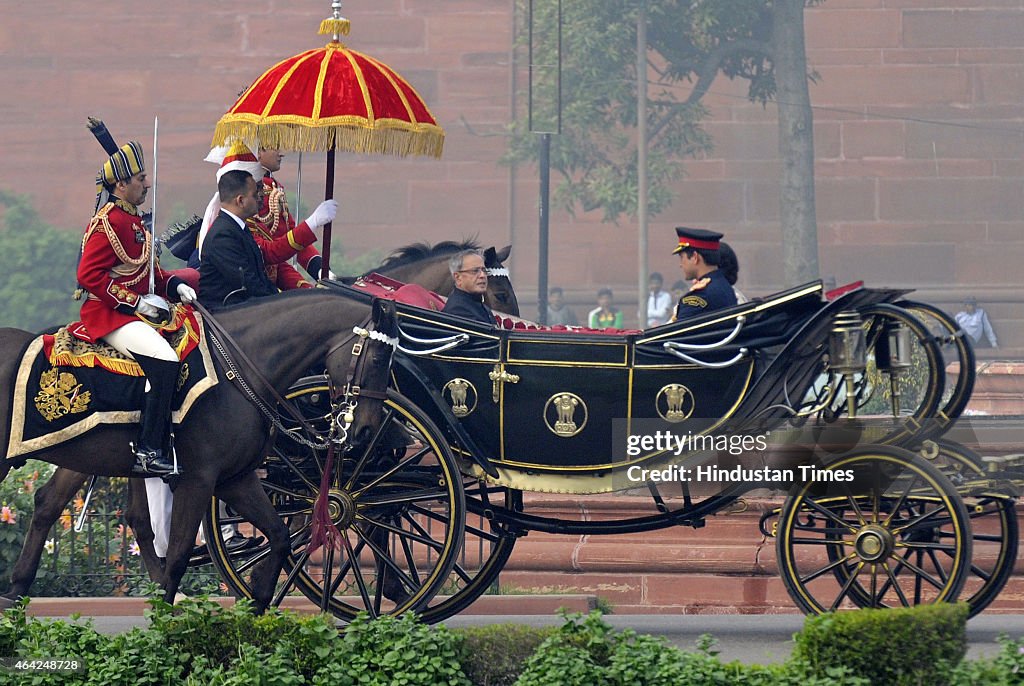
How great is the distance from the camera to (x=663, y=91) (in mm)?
35156

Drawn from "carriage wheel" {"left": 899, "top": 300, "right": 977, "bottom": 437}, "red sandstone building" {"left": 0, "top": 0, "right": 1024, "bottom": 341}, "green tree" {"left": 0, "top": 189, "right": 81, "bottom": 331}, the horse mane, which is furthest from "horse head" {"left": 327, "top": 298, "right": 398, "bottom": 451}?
"red sandstone building" {"left": 0, "top": 0, "right": 1024, "bottom": 341}

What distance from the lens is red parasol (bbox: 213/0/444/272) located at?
9.52 meters

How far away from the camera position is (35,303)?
109 ft

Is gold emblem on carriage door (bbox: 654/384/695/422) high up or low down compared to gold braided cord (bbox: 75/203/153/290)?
down

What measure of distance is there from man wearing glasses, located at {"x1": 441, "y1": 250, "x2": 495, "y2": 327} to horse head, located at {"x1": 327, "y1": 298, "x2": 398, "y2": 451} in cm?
87

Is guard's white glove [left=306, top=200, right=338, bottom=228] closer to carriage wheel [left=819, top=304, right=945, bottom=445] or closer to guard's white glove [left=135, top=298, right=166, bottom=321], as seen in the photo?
guard's white glove [left=135, top=298, right=166, bottom=321]

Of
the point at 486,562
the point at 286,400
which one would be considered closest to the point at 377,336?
the point at 286,400

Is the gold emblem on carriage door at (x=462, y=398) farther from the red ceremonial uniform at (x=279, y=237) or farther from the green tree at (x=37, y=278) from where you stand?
the green tree at (x=37, y=278)

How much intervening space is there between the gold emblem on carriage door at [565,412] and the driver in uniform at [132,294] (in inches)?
74.5

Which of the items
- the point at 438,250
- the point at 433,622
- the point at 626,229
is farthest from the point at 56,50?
the point at 433,622

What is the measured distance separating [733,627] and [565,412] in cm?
198

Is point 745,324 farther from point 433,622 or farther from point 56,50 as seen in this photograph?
point 56,50

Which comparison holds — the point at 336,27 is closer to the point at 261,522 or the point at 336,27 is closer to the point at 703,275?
the point at 703,275

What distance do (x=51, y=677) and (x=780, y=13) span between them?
2865 centimetres
